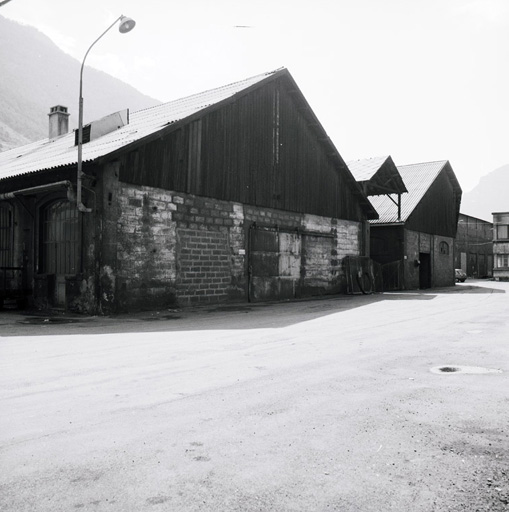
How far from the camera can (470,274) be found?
50.7 metres

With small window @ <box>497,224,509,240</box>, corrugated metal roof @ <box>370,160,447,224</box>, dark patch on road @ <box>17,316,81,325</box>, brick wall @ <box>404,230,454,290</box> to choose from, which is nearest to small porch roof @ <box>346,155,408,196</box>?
corrugated metal roof @ <box>370,160,447,224</box>

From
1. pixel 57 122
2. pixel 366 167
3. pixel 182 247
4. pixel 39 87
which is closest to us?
pixel 182 247

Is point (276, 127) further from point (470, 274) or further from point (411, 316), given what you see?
point (470, 274)

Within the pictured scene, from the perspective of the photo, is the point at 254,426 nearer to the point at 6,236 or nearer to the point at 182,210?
the point at 182,210

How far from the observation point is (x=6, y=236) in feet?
52.2

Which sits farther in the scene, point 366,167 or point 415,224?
point 415,224

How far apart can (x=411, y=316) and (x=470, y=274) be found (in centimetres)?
4189

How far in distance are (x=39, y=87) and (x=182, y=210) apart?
5026 inches

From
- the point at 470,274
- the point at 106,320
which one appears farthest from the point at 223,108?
the point at 470,274

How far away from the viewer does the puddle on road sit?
5.99 m

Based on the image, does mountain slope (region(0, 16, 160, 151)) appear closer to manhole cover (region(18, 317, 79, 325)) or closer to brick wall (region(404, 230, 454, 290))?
brick wall (region(404, 230, 454, 290))

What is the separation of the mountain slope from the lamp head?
79223 millimetres

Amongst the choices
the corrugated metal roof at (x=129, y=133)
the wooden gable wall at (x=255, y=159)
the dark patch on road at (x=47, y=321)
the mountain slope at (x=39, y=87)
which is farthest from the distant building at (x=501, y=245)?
the mountain slope at (x=39, y=87)

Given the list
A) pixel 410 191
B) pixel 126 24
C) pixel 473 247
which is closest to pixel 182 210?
pixel 126 24
